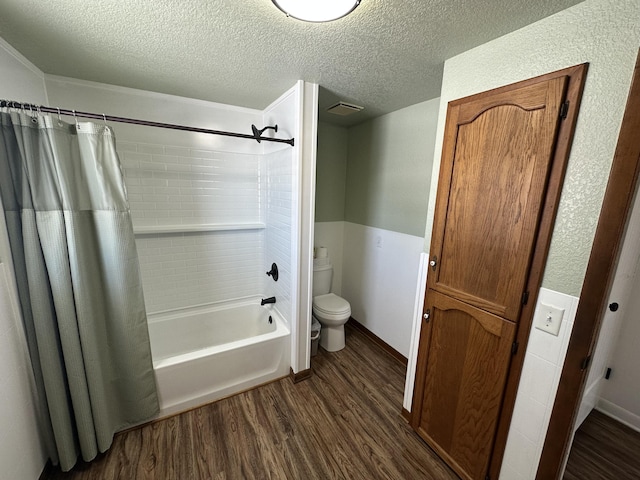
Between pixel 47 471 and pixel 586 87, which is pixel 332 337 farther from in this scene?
pixel 586 87

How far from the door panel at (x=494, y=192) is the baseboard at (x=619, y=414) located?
162 centimetres

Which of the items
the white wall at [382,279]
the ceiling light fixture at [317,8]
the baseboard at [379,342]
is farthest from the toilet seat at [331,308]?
the ceiling light fixture at [317,8]

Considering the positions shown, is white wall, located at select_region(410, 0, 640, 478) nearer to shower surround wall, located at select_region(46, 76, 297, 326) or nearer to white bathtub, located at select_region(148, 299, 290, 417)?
shower surround wall, located at select_region(46, 76, 297, 326)

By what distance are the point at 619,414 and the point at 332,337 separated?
2.12 meters

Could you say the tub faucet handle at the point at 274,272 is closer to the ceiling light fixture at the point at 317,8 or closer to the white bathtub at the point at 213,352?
the white bathtub at the point at 213,352

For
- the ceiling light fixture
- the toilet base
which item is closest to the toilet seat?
the toilet base

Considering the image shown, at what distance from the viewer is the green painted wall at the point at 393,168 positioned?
205 centimetres

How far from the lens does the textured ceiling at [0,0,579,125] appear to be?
1010mm

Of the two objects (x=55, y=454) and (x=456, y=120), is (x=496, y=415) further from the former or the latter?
(x=55, y=454)

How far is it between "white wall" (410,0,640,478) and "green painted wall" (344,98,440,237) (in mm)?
865

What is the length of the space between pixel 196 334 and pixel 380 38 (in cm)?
257

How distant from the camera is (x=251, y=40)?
1.23 metres

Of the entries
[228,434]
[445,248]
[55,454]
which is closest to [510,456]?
[445,248]

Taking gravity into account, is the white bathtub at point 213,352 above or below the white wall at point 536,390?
below
